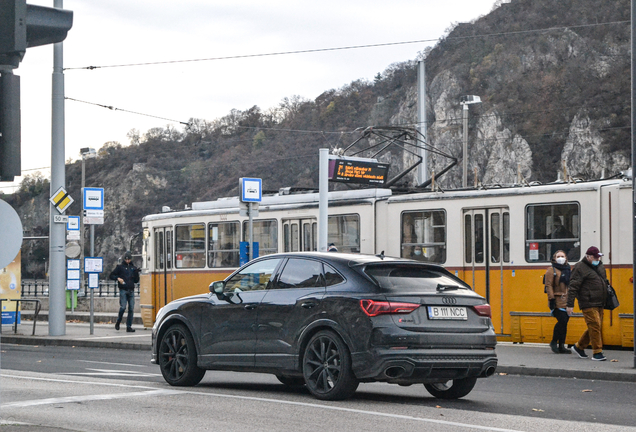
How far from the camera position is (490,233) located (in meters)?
18.9

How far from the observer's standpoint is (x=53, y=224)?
22250 mm

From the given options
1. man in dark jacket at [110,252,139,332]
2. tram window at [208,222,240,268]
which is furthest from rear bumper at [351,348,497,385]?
man in dark jacket at [110,252,139,332]

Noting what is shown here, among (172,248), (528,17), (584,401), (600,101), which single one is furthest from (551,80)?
(584,401)

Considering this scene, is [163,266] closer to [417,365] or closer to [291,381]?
[291,381]

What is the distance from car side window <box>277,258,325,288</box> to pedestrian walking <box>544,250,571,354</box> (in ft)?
23.1

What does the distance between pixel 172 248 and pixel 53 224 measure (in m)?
3.56

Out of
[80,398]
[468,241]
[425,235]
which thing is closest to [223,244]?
[425,235]

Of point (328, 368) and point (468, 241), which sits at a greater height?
point (468, 241)

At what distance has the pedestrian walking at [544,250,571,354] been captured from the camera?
16594 mm

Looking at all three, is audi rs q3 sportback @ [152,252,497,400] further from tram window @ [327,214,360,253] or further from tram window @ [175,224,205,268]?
tram window @ [175,224,205,268]

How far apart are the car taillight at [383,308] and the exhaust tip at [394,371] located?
22.0 inches

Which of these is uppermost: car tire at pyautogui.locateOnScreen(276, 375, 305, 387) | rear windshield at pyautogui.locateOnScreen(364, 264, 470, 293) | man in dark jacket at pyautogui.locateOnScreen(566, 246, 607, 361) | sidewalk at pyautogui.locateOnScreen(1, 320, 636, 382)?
rear windshield at pyautogui.locateOnScreen(364, 264, 470, 293)

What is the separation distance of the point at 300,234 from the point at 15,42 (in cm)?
1612

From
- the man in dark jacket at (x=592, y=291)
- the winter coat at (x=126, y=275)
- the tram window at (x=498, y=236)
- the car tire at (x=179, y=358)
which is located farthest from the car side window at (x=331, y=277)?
the winter coat at (x=126, y=275)
